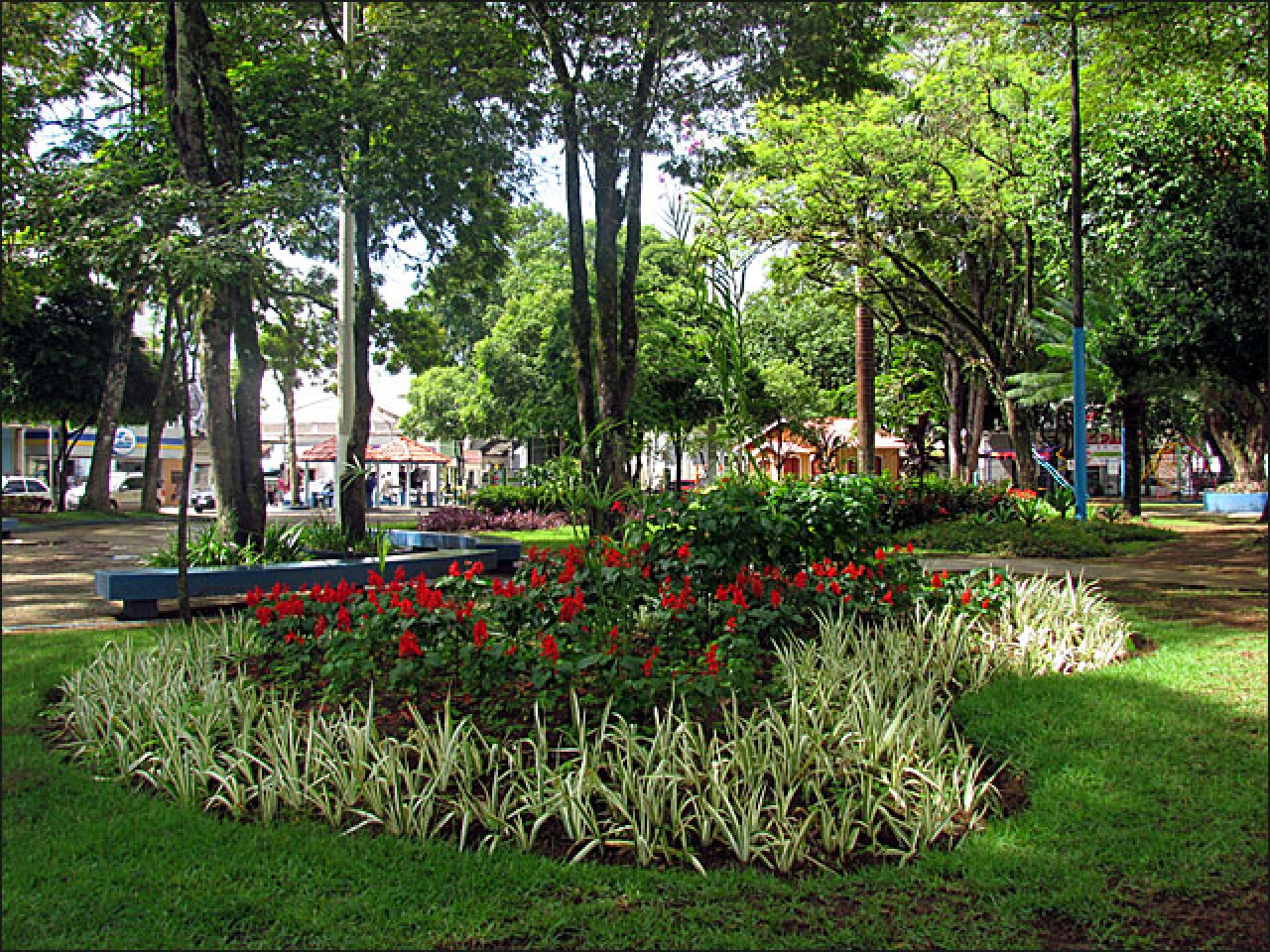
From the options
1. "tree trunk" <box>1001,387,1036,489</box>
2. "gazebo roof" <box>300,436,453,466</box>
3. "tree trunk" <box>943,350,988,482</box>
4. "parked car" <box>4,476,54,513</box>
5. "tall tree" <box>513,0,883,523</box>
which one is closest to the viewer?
"parked car" <box>4,476,54,513</box>

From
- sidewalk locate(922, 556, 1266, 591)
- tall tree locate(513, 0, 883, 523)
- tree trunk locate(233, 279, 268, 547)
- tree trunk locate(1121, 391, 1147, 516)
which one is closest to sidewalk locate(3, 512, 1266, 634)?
sidewalk locate(922, 556, 1266, 591)

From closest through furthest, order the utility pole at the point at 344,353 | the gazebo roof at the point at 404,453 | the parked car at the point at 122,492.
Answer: the parked car at the point at 122,492
the utility pole at the point at 344,353
the gazebo roof at the point at 404,453

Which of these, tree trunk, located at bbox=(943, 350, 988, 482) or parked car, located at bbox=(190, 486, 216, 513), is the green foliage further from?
tree trunk, located at bbox=(943, 350, 988, 482)

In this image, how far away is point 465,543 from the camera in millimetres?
10297

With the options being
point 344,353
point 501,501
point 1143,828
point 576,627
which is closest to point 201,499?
point 344,353

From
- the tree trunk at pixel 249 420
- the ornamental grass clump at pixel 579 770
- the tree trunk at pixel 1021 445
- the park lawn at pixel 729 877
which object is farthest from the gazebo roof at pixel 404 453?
the park lawn at pixel 729 877

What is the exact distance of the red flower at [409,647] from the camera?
11.9 ft

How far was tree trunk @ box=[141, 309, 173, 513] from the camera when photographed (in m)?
2.74

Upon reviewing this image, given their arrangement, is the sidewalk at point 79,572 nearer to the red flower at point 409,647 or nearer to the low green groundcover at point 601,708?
the low green groundcover at point 601,708

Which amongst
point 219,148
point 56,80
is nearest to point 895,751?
point 56,80

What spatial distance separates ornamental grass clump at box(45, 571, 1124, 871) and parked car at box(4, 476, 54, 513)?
92 centimetres

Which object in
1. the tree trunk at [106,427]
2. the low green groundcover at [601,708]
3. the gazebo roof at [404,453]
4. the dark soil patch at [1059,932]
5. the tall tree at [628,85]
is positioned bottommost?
the dark soil patch at [1059,932]

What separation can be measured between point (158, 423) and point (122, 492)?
35cm

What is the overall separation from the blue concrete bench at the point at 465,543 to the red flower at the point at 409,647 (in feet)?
18.1
